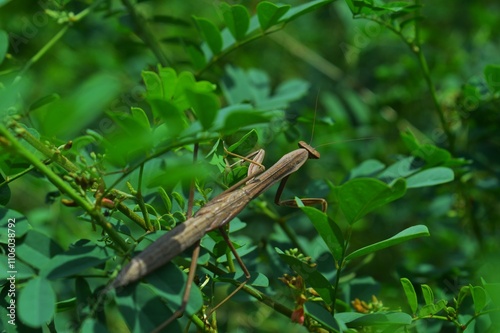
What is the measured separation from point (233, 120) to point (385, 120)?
294cm

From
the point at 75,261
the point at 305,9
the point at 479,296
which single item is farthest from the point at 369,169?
the point at 75,261

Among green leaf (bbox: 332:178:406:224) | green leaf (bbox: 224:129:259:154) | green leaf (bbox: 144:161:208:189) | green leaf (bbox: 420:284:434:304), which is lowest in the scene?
green leaf (bbox: 420:284:434:304)

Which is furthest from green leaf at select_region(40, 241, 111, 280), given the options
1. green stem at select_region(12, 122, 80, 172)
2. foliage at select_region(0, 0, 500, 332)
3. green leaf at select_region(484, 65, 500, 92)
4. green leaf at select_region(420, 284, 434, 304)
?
green leaf at select_region(484, 65, 500, 92)

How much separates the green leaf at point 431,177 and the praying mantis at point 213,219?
0.43 meters

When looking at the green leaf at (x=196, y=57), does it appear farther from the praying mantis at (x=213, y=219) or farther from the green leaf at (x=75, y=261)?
the green leaf at (x=75, y=261)

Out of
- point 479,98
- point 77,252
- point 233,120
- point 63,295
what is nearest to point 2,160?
point 77,252

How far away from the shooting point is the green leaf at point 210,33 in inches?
112

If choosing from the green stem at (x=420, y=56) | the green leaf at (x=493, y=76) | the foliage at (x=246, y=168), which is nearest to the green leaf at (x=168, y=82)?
the foliage at (x=246, y=168)

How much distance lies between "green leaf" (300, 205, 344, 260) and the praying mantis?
32cm

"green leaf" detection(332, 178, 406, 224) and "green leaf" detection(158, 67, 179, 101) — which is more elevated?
"green leaf" detection(158, 67, 179, 101)

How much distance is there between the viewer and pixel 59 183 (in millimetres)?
1753

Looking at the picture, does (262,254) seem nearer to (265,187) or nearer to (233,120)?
(265,187)

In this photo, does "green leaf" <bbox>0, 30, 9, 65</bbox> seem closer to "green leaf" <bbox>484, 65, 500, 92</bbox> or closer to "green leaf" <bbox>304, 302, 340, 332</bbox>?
"green leaf" <bbox>304, 302, 340, 332</bbox>

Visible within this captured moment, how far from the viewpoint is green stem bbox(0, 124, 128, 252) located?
1.69 m
